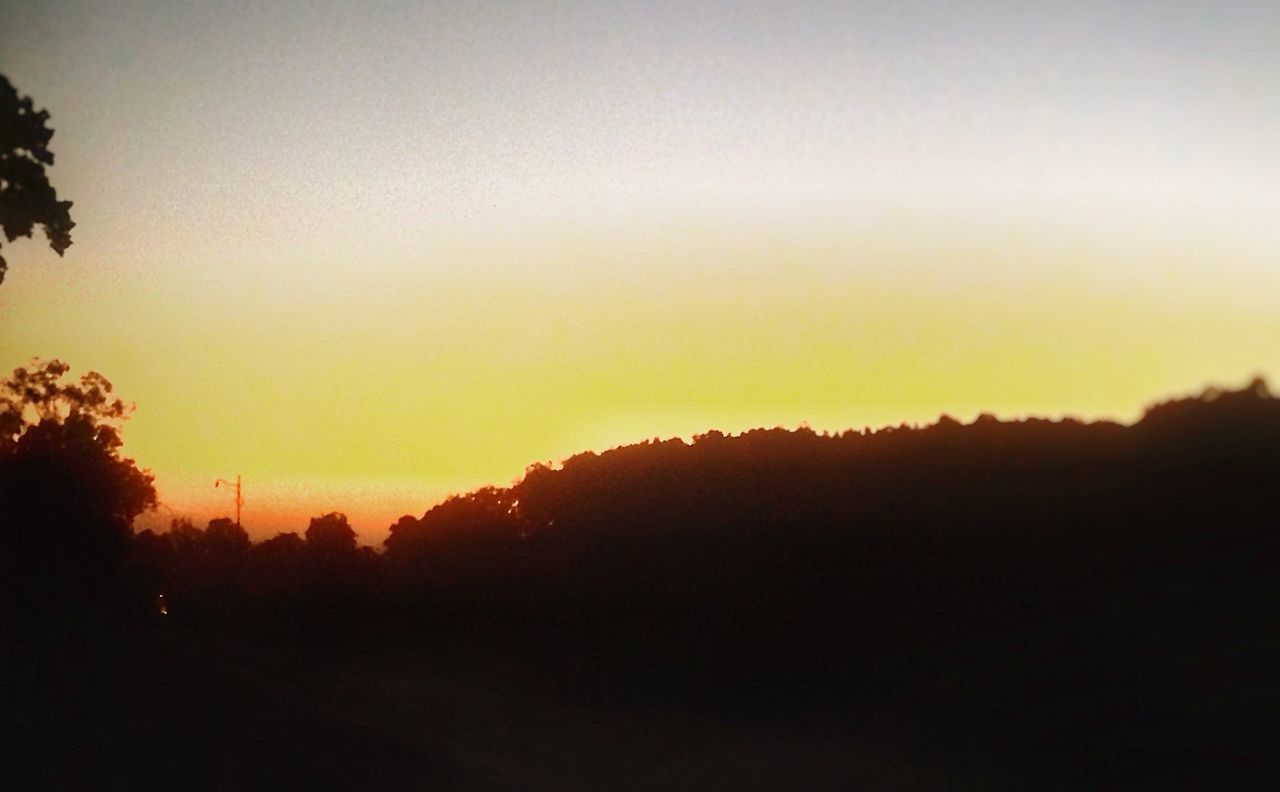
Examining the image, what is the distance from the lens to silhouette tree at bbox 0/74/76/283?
585 inches

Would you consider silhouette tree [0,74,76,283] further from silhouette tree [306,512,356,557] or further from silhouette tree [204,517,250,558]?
silhouette tree [204,517,250,558]

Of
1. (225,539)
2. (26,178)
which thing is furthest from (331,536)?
(26,178)

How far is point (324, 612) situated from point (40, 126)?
88.5ft

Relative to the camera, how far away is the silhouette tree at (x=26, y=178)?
1485 cm

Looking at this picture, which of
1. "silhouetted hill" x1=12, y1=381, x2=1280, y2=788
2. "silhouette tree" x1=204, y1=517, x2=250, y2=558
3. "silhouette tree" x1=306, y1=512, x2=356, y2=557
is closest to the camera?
"silhouetted hill" x1=12, y1=381, x2=1280, y2=788

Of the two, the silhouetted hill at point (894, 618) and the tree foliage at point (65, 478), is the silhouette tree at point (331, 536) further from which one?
the silhouetted hill at point (894, 618)

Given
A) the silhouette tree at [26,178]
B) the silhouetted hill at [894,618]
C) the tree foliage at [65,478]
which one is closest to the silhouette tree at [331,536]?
the tree foliage at [65,478]

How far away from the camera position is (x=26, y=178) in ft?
49.7

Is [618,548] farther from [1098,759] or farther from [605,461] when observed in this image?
[1098,759]

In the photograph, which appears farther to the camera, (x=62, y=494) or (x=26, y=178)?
(x=62, y=494)

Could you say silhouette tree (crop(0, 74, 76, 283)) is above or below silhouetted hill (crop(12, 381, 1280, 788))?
above

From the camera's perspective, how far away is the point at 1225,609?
12977 mm

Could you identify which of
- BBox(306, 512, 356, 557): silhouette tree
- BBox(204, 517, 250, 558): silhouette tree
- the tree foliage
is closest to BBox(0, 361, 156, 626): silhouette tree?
the tree foliage

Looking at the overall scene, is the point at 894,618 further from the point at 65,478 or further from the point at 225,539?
the point at 225,539
